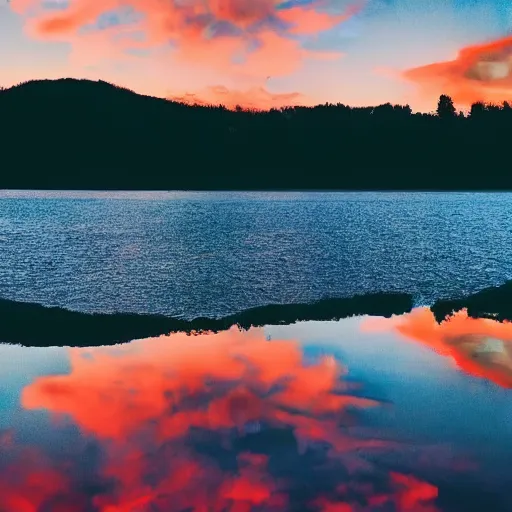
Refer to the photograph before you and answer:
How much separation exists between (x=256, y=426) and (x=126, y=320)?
909 cm

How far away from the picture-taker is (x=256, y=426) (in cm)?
1015

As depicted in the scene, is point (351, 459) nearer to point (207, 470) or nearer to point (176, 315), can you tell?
point (207, 470)

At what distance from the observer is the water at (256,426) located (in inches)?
312

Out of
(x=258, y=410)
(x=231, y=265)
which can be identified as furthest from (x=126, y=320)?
(x=231, y=265)

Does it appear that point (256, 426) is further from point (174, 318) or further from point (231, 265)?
point (231, 265)

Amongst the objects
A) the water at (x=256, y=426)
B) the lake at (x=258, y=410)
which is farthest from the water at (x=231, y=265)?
the water at (x=256, y=426)

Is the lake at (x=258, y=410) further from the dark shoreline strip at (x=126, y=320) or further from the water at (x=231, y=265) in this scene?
the dark shoreline strip at (x=126, y=320)

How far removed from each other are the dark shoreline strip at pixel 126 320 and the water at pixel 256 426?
1.02 m

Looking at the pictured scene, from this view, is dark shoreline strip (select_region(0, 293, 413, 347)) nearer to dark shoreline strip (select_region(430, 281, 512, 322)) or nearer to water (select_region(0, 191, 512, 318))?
water (select_region(0, 191, 512, 318))

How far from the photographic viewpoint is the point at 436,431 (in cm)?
988

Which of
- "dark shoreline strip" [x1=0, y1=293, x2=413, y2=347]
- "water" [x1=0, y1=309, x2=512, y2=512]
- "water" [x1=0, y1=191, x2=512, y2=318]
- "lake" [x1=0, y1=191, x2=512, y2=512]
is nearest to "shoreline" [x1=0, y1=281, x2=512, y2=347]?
"dark shoreline strip" [x1=0, y1=293, x2=413, y2=347]

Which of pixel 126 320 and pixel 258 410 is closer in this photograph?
pixel 258 410

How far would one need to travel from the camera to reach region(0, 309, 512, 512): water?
312 inches

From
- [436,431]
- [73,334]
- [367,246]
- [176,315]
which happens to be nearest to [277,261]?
[367,246]
